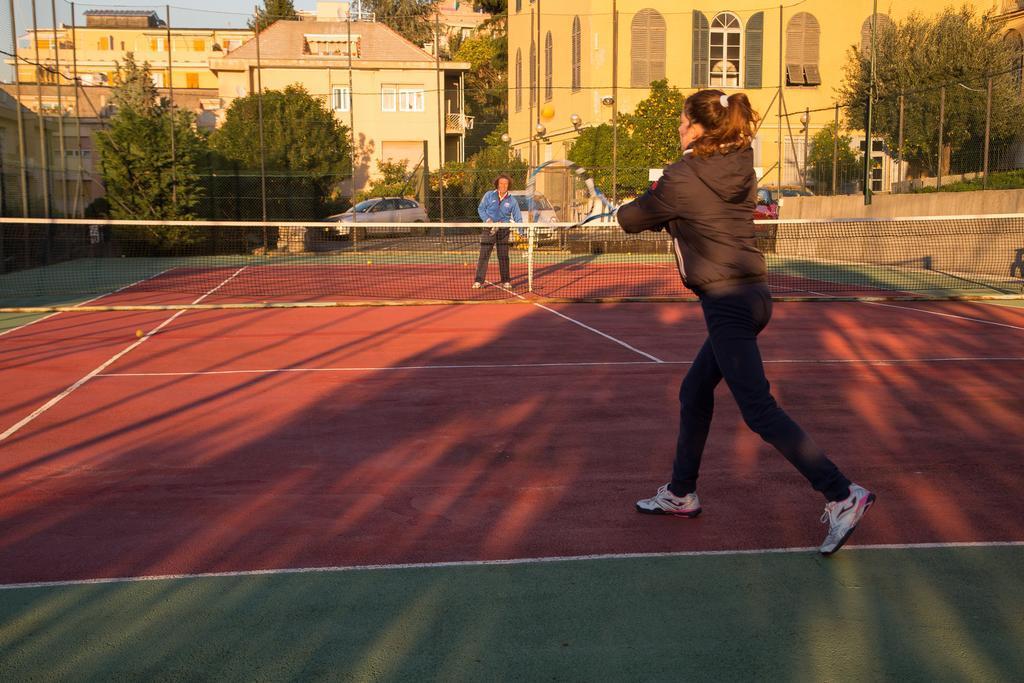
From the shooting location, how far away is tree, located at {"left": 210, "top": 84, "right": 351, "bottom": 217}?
104 ft

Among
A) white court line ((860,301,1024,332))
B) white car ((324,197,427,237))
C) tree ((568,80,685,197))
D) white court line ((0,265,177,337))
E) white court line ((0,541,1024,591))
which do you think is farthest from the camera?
white car ((324,197,427,237))

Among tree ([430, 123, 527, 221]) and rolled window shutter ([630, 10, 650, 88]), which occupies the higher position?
rolled window shutter ([630, 10, 650, 88])

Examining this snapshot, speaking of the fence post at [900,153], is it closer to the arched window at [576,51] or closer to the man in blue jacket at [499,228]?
the man in blue jacket at [499,228]

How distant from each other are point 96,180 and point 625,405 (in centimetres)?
2550

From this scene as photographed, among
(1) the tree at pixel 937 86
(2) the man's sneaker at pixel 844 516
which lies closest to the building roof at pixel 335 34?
(1) the tree at pixel 937 86

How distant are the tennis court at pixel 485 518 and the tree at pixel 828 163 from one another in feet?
69.7

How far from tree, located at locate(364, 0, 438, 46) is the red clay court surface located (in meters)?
60.1

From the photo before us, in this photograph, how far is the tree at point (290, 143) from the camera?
3164 cm

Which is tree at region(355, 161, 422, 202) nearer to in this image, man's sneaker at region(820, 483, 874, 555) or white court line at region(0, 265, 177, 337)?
white court line at region(0, 265, 177, 337)

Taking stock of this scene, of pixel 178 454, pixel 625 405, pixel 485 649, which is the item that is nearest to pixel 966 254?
pixel 625 405

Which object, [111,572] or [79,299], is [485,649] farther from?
[79,299]

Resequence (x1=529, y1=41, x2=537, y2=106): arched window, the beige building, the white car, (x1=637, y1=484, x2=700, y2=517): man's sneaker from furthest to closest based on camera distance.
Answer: the beige building
(x1=529, y1=41, x2=537, y2=106): arched window
the white car
(x1=637, y1=484, x2=700, y2=517): man's sneaker

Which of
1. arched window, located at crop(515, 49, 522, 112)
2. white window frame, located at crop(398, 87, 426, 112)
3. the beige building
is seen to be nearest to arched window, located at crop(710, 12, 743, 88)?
arched window, located at crop(515, 49, 522, 112)

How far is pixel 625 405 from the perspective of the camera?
26.6 feet
